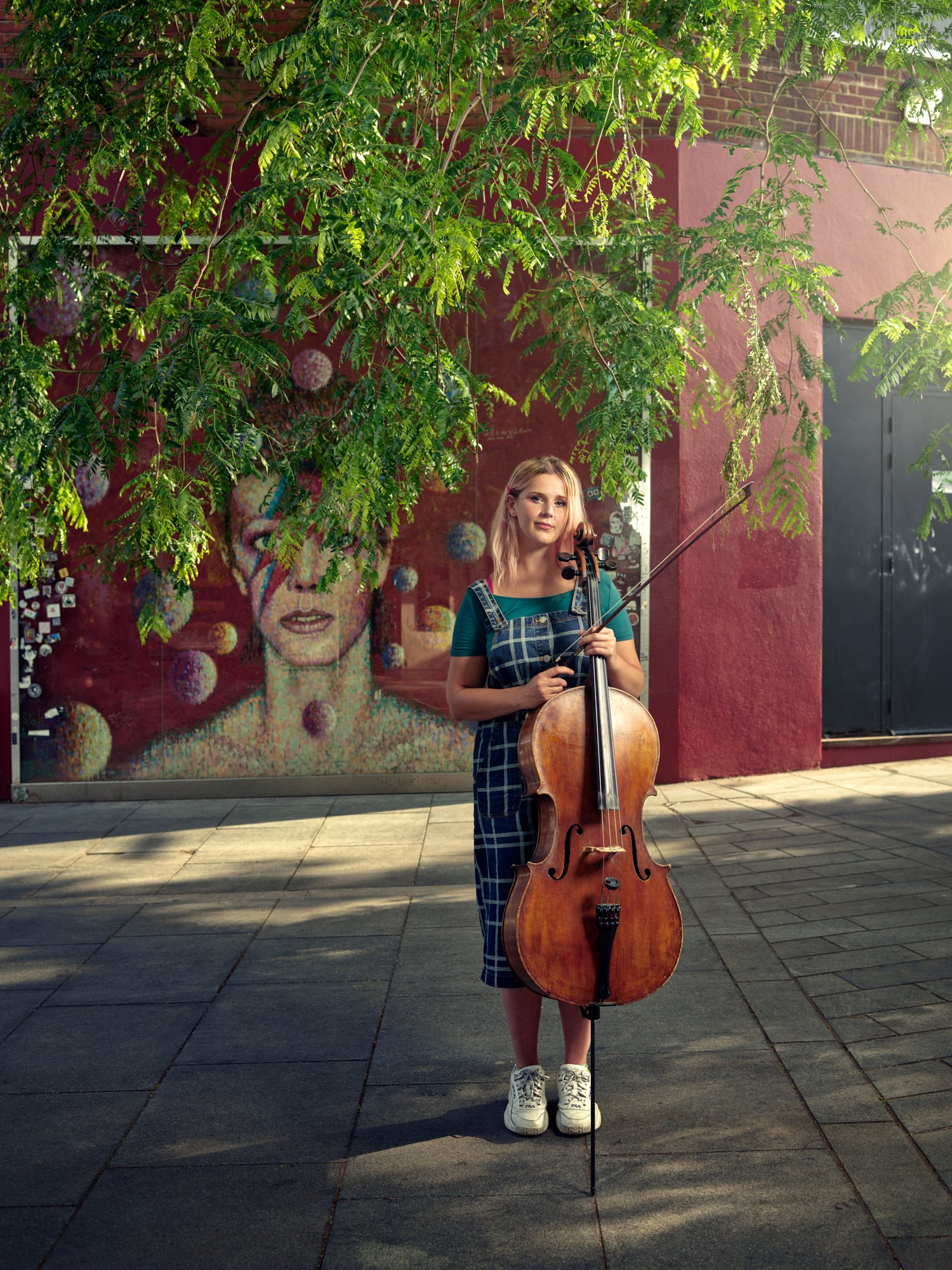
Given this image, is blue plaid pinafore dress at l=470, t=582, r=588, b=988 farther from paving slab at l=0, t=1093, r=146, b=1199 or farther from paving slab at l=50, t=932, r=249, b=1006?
paving slab at l=50, t=932, r=249, b=1006

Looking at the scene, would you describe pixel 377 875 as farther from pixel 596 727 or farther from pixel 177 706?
pixel 596 727

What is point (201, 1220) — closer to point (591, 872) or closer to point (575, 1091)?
point (575, 1091)

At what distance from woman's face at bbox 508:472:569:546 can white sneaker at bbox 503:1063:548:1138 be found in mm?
1507

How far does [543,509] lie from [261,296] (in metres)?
1.38

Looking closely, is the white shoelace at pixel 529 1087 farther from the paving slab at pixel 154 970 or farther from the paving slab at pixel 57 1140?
the paving slab at pixel 154 970

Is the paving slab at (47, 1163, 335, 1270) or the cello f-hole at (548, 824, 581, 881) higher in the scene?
the cello f-hole at (548, 824, 581, 881)

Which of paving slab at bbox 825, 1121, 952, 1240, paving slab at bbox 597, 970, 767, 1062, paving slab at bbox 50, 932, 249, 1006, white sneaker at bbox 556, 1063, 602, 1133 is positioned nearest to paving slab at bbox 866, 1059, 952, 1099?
paving slab at bbox 825, 1121, 952, 1240

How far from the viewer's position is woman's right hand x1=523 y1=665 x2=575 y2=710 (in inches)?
117

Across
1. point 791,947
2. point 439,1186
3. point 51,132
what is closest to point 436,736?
point 791,947

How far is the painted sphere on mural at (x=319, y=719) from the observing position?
830 cm

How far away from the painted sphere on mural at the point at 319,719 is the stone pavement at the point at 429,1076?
199 cm


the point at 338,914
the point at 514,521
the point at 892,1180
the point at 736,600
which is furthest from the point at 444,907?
the point at 736,600

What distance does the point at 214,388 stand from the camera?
141 inches

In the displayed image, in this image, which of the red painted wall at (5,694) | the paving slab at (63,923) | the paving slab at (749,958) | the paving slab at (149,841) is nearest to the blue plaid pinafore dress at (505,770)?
the paving slab at (749,958)
